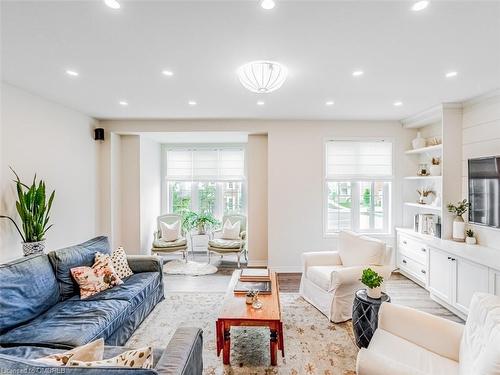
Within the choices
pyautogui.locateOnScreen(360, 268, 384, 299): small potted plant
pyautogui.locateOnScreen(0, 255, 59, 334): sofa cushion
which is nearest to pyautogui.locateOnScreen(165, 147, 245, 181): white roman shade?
pyautogui.locateOnScreen(0, 255, 59, 334): sofa cushion

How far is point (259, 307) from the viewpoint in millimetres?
2453

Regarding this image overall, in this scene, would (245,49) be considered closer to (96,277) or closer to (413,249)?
(96,277)

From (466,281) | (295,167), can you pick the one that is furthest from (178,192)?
(466,281)

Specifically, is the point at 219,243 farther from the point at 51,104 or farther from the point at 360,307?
the point at 51,104

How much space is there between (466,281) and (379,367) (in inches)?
92.3

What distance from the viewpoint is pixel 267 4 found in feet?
5.53

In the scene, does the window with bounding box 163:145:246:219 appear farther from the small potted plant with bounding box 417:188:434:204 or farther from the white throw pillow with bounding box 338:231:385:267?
the small potted plant with bounding box 417:188:434:204

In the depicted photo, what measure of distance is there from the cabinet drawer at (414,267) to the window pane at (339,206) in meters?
1.04

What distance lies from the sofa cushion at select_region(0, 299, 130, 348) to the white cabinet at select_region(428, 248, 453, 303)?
12.1ft

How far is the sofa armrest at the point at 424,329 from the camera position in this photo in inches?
70.4

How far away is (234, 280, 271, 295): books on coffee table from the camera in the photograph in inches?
110

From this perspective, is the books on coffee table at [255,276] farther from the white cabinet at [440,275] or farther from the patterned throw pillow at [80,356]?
the white cabinet at [440,275]

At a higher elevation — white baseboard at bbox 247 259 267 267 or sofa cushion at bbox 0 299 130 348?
sofa cushion at bbox 0 299 130 348

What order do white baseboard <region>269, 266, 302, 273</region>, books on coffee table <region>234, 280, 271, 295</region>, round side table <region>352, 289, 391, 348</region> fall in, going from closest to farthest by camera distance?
round side table <region>352, 289, 391, 348</region>, books on coffee table <region>234, 280, 271, 295</region>, white baseboard <region>269, 266, 302, 273</region>
